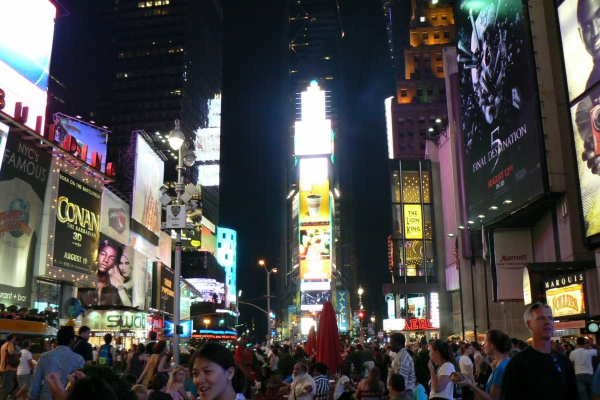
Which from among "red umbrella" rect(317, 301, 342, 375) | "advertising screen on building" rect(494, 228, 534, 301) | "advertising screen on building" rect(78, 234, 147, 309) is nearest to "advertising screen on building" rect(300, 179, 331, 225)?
"advertising screen on building" rect(78, 234, 147, 309)

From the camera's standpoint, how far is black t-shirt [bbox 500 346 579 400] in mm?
4762

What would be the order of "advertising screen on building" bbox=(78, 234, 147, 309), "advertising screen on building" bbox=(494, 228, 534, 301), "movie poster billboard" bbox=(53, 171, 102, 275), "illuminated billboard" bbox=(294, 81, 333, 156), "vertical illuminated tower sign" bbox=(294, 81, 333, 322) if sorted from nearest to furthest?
"movie poster billboard" bbox=(53, 171, 102, 275) < "advertising screen on building" bbox=(494, 228, 534, 301) < "advertising screen on building" bbox=(78, 234, 147, 309) < "vertical illuminated tower sign" bbox=(294, 81, 333, 322) < "illuminated billboard" bbox=(294, 81, 333, 156)

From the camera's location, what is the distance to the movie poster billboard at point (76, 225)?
127 feet

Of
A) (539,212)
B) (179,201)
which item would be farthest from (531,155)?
(179,201)

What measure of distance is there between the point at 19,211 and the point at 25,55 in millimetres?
10256

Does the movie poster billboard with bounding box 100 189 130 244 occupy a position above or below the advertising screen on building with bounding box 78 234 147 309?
above

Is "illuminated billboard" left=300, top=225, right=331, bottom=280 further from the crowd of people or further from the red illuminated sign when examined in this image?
the crowd of people

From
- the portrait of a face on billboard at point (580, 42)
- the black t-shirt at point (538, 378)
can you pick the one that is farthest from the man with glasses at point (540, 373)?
the portrait of a face on billboard at point (580, 42)

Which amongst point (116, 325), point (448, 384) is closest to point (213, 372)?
point (448, 384)

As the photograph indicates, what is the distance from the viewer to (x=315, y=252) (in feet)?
261

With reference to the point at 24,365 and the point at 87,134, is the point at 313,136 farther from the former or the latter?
the point at 24,365

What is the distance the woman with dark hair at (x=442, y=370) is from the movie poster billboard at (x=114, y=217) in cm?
4544

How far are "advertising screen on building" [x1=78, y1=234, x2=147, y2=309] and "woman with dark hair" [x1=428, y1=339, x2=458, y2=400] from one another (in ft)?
135

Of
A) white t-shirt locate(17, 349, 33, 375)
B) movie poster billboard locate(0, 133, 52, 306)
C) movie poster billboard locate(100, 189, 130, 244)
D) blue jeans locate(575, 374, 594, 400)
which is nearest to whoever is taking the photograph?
white t-shirt locate(17, 349, 33, 375)
